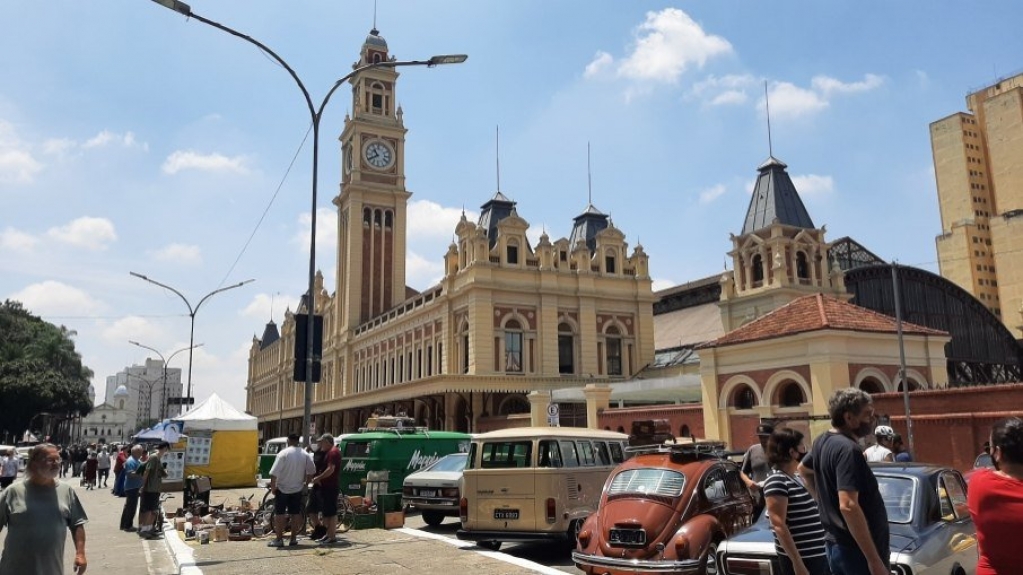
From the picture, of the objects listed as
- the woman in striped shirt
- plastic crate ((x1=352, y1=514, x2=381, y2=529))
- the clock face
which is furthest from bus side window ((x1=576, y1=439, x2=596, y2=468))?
the clock face

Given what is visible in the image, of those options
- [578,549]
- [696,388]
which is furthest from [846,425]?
[696,388]

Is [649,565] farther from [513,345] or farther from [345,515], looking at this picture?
[513,345]

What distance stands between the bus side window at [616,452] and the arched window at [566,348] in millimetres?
30492

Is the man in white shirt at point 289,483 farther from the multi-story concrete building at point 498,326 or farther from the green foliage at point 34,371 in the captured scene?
the green foliage at point 34,371

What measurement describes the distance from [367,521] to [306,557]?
3.81m

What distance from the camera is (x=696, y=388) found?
3441 cm

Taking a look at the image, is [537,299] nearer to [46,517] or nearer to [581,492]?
[581,492]

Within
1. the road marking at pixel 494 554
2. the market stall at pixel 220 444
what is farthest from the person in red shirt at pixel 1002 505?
the market stall at pixel 220 444

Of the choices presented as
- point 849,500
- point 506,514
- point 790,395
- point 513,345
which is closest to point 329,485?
point 506,514

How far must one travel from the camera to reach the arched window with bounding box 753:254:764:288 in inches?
1802

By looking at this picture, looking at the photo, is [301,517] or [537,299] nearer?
[301,517]

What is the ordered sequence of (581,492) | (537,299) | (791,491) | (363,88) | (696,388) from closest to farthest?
A: (791,491) → (581,492) → (696,388) → (537,299) → (363,88)

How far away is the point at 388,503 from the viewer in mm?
16781

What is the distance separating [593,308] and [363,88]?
103ft
